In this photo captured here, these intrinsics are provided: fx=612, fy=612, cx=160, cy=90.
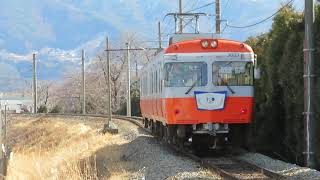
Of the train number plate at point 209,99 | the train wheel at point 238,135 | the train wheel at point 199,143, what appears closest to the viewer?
the train number plate at point 209,99

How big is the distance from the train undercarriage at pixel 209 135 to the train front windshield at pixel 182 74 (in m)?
1.23

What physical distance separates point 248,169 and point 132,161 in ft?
13.2

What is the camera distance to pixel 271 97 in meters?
19.2

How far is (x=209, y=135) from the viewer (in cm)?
1720

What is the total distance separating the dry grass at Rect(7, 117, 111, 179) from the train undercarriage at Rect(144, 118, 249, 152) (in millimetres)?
2539

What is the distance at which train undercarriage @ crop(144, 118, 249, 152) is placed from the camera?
16703 millimetres

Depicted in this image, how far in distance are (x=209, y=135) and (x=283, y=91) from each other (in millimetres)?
2611

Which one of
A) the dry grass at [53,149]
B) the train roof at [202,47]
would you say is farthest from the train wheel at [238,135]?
the dry grass at [53,149]

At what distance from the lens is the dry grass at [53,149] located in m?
15.0

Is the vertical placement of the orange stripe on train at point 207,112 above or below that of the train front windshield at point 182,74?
below

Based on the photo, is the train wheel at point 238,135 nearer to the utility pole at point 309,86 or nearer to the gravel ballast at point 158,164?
the gravel ballast at point 158,164

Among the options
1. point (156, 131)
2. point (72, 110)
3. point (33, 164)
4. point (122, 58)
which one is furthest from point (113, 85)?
point (33, 164)

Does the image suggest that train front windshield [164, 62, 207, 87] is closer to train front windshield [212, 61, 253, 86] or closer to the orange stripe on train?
train front windshield [212, 61, 253, 86]

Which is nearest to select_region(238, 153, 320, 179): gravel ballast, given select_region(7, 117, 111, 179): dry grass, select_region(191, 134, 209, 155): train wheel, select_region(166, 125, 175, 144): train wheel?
select_region(191, 134, 209, 155): train wheel
